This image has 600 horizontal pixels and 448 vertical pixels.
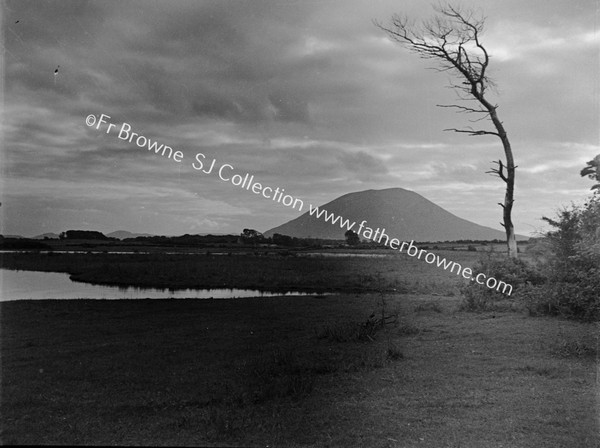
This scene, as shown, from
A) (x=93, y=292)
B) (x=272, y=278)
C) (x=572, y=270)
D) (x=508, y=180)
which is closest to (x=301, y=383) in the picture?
(x=572, y=270)

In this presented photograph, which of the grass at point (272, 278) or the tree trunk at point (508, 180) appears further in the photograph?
the grass at point (272, 278)

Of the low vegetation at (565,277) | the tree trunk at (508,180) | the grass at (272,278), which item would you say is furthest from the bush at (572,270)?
the grass at (272,278)

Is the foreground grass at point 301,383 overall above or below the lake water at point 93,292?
above

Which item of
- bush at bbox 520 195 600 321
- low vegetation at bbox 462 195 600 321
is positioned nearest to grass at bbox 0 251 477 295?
low vegetation at bbox 462 195 600 321

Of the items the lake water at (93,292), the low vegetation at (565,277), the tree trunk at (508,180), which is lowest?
the lake water at (93,292)

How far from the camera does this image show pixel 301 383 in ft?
29.2

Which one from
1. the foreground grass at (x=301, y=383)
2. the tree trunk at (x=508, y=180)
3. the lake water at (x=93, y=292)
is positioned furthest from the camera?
the lake water at (x=93, y=292)

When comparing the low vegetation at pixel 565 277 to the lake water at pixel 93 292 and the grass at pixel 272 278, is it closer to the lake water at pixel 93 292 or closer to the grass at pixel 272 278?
the grass at pixel 272 278

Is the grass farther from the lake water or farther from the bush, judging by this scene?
the bush

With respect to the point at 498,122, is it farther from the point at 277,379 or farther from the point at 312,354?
the point at 277,379

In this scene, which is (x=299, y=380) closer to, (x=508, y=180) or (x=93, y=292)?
(x=508, y=180)

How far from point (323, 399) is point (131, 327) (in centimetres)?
966

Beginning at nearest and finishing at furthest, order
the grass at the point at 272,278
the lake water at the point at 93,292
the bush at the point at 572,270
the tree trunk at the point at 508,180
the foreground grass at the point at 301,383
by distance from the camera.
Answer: the foreground grass at the point at 301,383 < the bush at the point at 572,270 < the tree trunk at the point at 508,180 < the lake water at the point at 93,292 < the grass at the point at 272,278

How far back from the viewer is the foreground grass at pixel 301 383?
694cm
